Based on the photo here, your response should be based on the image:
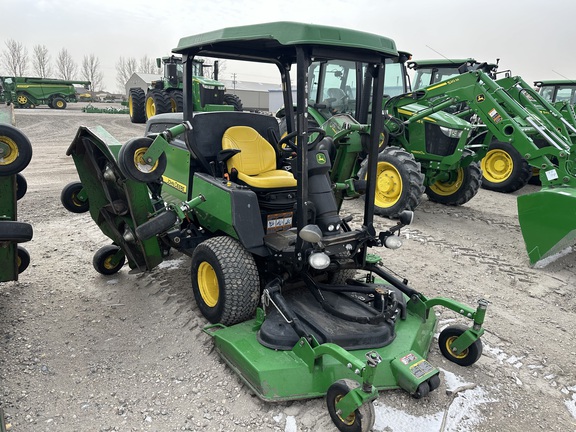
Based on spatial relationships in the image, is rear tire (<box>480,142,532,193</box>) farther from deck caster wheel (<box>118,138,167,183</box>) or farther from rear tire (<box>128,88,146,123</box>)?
rear tire (<box>128,88,146,123</box>)

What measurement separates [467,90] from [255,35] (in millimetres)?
4587

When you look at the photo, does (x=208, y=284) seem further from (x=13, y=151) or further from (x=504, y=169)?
(x=504, y=169)

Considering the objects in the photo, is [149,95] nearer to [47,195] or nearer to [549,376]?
[47,195]

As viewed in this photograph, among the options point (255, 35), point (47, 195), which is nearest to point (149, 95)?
point (47, 195)

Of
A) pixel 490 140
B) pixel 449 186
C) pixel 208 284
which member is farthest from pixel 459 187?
pixel 208 284

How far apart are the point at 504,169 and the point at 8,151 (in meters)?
8.96

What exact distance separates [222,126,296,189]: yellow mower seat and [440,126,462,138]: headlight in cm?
406

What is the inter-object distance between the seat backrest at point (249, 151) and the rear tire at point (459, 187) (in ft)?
15.4

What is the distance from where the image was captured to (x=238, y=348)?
9.05 ft

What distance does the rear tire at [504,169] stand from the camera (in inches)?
345

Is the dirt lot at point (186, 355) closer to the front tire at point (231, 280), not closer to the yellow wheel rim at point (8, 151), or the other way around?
the front tire at point (231, 280)

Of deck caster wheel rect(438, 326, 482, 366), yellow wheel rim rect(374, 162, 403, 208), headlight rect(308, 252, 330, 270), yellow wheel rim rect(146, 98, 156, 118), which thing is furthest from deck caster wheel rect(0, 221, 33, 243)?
yellow wheel rim rect(146, 98, 156, 118)

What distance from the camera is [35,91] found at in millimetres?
25906


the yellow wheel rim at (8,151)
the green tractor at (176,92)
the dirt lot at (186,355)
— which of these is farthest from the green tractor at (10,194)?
the green tractor at (176,92)
